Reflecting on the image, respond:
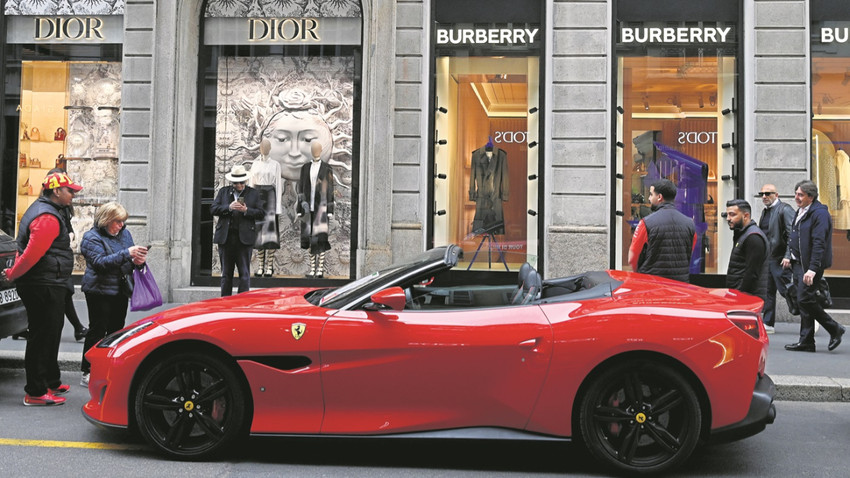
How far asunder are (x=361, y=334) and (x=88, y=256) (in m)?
3.21

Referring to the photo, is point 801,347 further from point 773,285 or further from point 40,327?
point 40,327

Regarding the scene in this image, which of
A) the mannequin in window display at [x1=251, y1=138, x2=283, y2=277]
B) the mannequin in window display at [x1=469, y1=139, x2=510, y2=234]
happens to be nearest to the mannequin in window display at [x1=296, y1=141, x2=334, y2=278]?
the mannequin in window display at [x1=251, y1=138, x2=283, y2=277]

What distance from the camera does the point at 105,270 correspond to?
21.2 feet

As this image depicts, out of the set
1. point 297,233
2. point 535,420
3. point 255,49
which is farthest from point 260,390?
point 255,49

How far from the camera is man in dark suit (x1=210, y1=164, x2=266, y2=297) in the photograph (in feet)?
32.0

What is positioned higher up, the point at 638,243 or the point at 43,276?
the point at 638,243

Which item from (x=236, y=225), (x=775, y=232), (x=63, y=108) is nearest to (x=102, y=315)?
(x=236, y=225)

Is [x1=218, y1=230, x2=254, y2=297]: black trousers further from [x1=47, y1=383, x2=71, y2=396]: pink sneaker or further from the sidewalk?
[x1=47, y1=383, x2=71, y2=396]: pink sneaker

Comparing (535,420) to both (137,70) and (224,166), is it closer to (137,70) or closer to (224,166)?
(224,166)

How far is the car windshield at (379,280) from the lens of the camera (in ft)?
15.3

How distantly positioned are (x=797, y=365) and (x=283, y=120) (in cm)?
808

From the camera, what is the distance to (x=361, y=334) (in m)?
4.42

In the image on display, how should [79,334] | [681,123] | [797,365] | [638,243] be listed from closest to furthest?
[638,243], [797,365], [79,334], [681,123]

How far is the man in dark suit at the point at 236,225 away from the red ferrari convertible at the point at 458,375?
5.19 meters
